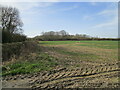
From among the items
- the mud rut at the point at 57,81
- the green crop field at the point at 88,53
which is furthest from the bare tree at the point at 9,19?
the mud rut at the point at 57,81

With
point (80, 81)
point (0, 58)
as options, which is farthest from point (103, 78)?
point (0, 58)

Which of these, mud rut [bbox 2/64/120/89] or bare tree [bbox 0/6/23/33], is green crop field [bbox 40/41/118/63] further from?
bare tree [bbox 0/6/23/33]

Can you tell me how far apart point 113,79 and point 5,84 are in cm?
414

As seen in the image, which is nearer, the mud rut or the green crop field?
the mud rut

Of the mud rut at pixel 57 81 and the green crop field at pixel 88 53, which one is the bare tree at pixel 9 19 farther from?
the mud rut at pixel 57 81

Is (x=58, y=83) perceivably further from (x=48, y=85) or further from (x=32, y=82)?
(x=32, y=82)

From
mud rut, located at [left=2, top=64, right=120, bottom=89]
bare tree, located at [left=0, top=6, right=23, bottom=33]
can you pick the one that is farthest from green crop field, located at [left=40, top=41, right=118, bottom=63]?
bare tree, located at [left=0, top=6, right=23, bottom=33]

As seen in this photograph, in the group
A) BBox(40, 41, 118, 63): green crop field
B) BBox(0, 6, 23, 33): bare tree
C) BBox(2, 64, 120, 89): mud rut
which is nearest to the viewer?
BBox(2, 64, 120, 89): mud rut

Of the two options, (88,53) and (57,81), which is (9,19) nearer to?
(88,53)

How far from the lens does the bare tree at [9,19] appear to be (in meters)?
27.4

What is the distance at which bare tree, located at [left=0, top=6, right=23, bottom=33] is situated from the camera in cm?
2738

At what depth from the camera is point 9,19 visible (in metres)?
29.0

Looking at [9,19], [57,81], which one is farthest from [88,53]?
[9,19]

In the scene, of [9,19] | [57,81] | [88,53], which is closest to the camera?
[57,81]
